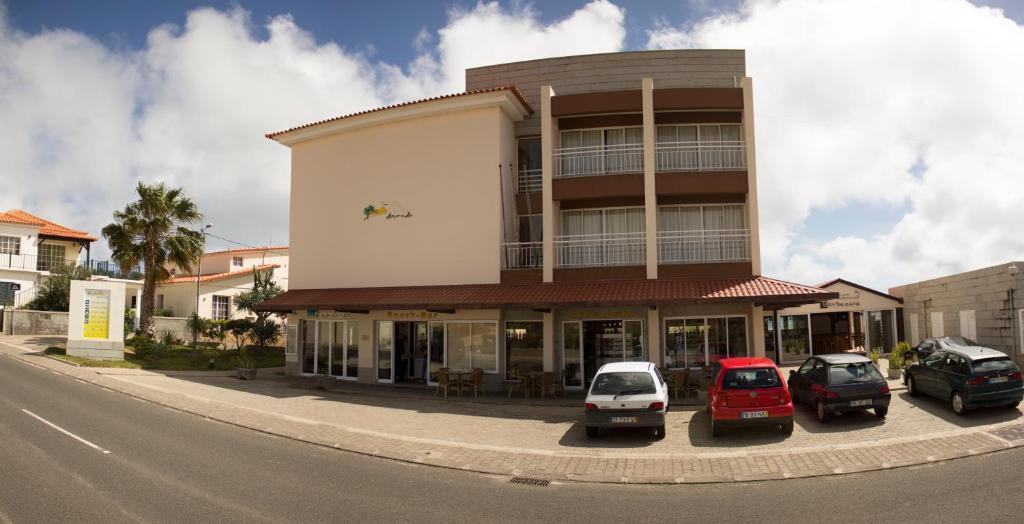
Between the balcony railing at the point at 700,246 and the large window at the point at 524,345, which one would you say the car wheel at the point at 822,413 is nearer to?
the balcony railing at the point at 700,246

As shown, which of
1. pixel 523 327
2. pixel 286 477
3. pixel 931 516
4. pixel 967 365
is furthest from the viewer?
pixel 523 327

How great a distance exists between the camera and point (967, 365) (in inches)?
510

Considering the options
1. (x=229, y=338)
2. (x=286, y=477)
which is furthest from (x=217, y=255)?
(x=286, y=477)

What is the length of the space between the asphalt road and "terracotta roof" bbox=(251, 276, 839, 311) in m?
7.64

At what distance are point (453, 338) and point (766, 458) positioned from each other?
1273cm

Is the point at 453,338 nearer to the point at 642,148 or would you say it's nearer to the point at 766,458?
the point at 642,148

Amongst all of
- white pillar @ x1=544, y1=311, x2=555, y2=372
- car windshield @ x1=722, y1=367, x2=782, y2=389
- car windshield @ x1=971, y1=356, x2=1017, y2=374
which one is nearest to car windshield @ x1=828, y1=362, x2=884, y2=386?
car windshield @ x1=722, y1=367, x2=782, y2=389

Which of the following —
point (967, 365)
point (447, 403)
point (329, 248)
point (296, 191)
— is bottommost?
point (447, 403)

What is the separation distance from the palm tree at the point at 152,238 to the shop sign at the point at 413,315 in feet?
49.0

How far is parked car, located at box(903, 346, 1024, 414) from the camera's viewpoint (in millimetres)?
12602

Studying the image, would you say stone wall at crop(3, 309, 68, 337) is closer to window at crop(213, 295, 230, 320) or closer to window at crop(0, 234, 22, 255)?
window at crop(213, 295, 230, 320)

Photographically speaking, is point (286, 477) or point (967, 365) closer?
point (286, 477)

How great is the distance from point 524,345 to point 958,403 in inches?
469

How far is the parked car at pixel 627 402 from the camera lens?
12086 mm
